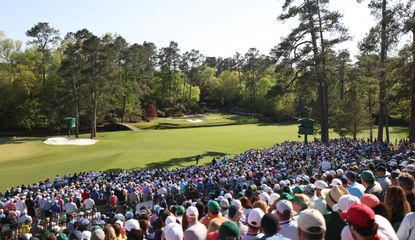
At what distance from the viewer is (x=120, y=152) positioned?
4219 cm

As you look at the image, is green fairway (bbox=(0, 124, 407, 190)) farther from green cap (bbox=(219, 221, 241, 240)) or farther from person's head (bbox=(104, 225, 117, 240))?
green cap (bbox=(219, 221, 241, 240))

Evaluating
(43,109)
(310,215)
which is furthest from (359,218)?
(43,109)

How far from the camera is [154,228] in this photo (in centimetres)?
873

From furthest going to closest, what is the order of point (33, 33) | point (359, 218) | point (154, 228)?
1. point (33, 33)
2. point (154, 228)
3. point (359, 218)

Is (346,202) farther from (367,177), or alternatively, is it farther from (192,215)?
(367,177)

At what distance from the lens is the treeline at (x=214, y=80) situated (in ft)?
104

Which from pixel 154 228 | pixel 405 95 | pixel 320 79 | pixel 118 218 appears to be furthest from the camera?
pixel 320 79

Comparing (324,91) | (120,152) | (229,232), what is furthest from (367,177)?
(120,152)

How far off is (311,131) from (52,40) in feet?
178

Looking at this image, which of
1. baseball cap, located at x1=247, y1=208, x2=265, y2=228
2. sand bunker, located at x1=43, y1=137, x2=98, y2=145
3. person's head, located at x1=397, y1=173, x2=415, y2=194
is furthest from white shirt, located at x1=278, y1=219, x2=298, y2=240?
sand bunker, located at x1=43, y1=137, x2=98, y2=145

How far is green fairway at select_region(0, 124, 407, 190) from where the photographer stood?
3547cm

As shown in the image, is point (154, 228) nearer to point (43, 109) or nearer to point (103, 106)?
point (103, 106)

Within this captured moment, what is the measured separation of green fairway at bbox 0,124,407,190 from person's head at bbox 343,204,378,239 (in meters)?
30.7

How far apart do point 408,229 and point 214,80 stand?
114931 millimetres
